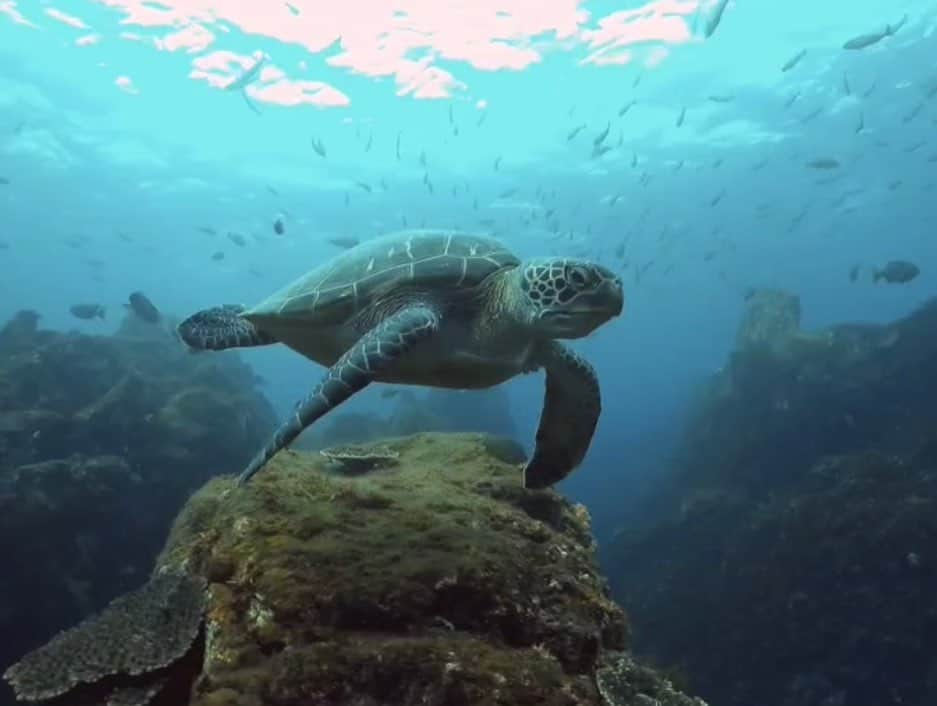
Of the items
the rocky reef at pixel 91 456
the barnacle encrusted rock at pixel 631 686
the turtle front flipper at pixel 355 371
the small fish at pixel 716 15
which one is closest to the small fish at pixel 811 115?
the small fish at pixel 716 15

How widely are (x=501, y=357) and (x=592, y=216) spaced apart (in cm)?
3704

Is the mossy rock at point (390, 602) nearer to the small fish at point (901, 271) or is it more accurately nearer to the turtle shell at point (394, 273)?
the turtle shell at point (394, 273)

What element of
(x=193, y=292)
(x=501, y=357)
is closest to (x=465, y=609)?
(x=501, y=357)

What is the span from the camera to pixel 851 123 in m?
30.6

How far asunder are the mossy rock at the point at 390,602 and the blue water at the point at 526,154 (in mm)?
19671

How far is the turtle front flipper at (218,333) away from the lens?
6.44 metres

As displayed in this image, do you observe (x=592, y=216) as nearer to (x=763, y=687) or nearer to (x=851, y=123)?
(x=851, y=123)

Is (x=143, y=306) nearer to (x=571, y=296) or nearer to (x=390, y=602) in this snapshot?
(x=571, y=296)

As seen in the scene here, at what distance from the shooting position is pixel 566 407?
213 inches

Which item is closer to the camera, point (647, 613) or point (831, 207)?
point (647, 613)

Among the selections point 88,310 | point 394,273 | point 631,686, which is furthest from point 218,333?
point 88,310

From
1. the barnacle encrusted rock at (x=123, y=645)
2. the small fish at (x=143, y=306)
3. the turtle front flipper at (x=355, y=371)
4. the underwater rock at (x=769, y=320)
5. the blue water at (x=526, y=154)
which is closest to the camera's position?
the barnacle encrusted rock at (x=123, y=645)

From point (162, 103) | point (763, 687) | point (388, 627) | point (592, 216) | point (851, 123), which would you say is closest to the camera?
point (388, 627)

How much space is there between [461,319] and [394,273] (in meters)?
0.67
